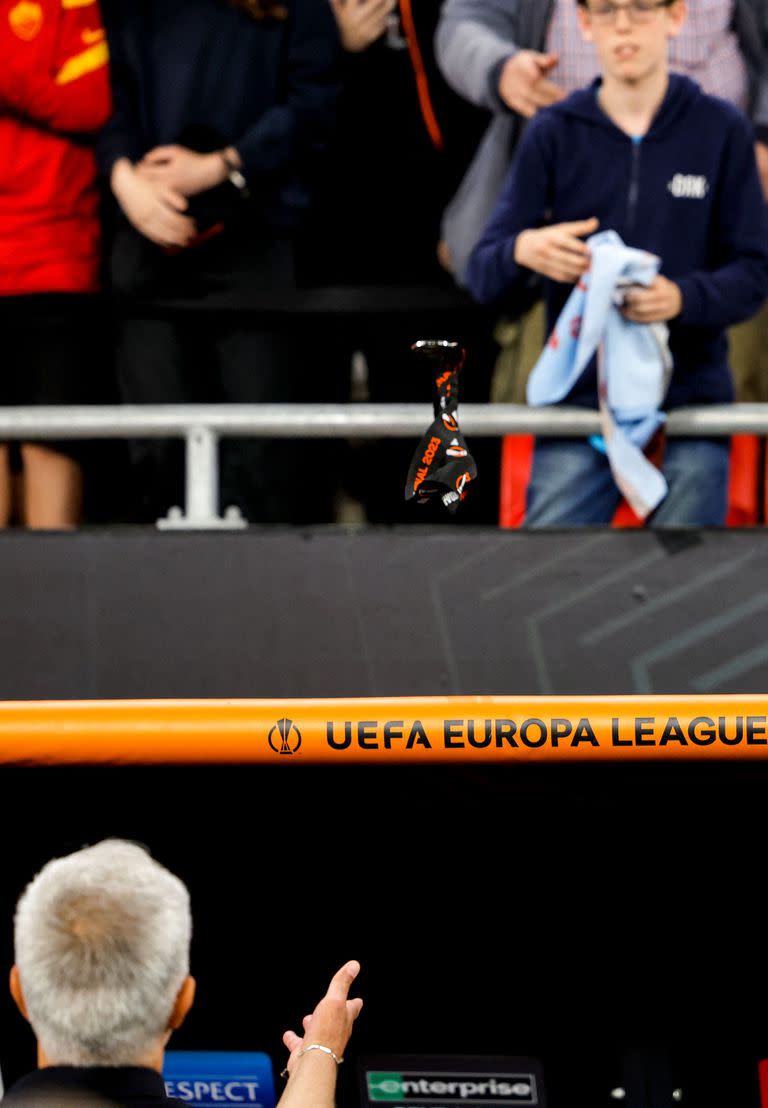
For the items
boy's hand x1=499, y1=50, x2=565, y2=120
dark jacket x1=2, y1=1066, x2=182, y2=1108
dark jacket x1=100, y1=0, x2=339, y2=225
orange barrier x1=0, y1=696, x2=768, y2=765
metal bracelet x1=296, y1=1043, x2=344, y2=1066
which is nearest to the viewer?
dark jacket x1=2, y1=1066, x2=182, y2=1108

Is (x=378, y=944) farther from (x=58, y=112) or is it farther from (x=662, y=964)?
(x=58, y=112)

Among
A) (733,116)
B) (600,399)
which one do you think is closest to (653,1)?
(733,116)

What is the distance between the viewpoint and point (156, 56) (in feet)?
14.2

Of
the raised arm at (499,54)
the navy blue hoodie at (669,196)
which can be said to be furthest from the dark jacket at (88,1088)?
the raised arm at (499,54)

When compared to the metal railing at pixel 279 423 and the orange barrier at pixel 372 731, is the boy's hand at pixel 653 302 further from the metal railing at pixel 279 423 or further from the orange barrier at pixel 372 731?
the orange barrier at pixel 372 731

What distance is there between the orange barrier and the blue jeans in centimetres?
119

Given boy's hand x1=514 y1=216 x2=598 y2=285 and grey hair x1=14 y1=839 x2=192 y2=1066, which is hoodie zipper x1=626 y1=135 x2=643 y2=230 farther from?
grey hair x1=14 y1=839 x2=192 y2=1066

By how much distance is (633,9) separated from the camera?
3924 millimetres

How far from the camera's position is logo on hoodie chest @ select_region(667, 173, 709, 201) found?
3.93 meters

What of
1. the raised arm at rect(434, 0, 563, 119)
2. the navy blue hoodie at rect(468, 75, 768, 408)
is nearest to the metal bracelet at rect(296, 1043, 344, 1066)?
the navy blue hoodie at rect(468, 75, 768, 408)

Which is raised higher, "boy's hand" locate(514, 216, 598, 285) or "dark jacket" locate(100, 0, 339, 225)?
"dark jacket" locate(100, 0, 339, 225)

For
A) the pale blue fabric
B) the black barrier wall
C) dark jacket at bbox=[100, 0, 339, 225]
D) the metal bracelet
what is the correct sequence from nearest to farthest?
1. the metal bracelet
2. the black barrier wall
3. the pale blue fabric
4. dark jacket at bbox=[100, 0, 339, 225]

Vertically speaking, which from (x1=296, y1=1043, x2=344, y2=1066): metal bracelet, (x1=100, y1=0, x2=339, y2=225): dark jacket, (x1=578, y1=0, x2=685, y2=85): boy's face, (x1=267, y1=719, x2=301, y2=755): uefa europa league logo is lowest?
(x1=296, y1=1043, x2=344, y2=1066): metal bracelet

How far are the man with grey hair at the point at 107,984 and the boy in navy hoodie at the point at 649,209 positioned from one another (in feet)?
6.03
